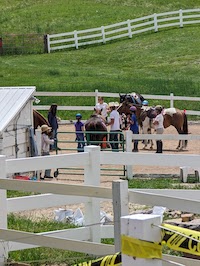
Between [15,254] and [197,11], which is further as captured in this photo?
[197,11]

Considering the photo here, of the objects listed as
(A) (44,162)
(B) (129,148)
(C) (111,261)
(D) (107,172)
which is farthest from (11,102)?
(C) (111,261)

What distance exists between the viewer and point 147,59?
45.8 m

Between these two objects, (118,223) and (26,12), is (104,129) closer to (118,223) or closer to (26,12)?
(118,223)

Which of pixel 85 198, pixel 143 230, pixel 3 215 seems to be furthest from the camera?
pixel 85 198

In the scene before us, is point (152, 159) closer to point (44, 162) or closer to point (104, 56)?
point (44, 162)

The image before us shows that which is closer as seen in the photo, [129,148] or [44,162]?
[44,162]

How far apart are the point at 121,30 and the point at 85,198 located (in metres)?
40.6

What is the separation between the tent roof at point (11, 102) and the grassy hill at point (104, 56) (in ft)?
41.6

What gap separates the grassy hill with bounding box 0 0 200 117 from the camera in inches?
1464

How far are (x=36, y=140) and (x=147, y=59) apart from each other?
25806 millimetres

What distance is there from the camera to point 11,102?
20.3 meters

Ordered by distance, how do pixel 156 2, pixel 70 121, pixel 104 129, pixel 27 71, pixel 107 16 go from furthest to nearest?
1. pixel 156 2
2. pixel 107 16
3. pixel 27 71
4. pixel 70 121
5. pixel 104 129

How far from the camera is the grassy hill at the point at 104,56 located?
37.2 m

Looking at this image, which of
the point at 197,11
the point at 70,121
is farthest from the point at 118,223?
the point at 197,11
